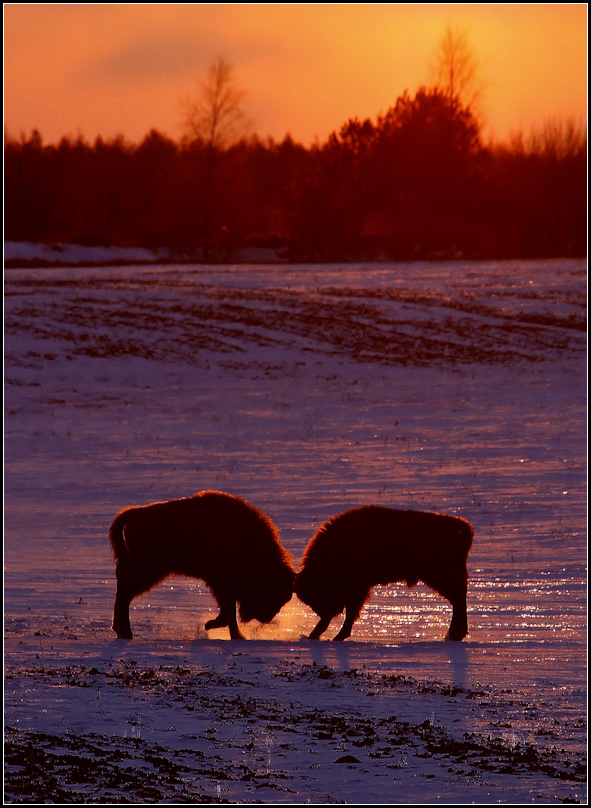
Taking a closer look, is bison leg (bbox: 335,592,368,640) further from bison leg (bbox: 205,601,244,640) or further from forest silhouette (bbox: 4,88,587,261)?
forest silhouette (bbox: 4,88,587,261)

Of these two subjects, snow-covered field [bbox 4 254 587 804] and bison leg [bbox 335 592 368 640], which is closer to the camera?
snow-covered field [bbox 4 254 587 804]

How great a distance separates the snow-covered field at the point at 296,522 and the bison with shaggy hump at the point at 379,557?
1.29 ft

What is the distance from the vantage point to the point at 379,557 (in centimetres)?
918

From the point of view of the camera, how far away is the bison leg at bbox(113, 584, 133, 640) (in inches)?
343

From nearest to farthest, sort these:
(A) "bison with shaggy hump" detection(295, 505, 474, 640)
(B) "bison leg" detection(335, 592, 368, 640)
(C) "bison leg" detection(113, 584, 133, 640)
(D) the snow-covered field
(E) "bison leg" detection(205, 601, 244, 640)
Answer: (D) the snow-covered field
(C) "bison leg" detection(113, 584, 133, 640)
(B) "bison leg" detection(335, 592, 368, 640)
(E) "bison leg" detection(205, 601, 244, 640)
(A) "bison with shaggy hump" detection(295, 505, 474, 640)

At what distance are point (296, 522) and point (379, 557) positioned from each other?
12.7ft

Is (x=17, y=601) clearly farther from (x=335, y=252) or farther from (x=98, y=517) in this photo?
(x=335, y=252)

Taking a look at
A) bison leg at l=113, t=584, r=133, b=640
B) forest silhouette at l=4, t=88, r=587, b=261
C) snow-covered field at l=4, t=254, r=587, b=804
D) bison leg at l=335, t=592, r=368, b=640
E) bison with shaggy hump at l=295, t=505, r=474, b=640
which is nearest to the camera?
snow-covered field at l=4, t=254, r=587, b=804

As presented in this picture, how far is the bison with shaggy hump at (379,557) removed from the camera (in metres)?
9.16

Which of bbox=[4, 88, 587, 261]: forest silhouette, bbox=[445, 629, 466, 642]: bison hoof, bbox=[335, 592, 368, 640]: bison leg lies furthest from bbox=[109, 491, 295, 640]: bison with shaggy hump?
bbox=[4, 88, 587, 261]: forest silhouette

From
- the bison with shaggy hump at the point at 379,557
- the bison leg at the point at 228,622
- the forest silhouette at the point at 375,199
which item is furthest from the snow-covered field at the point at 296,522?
the forest silhouette at the point at 375,199

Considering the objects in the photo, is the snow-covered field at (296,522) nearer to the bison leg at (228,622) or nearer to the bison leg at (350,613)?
the bison leg at (350,613)

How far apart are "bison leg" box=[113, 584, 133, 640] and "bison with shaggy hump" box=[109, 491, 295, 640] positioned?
0.5 inches

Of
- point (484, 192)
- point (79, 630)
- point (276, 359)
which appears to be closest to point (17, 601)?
point (79, 630)
